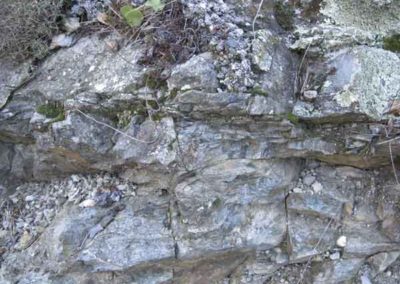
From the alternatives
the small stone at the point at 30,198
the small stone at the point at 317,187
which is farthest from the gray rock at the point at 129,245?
the small stone at the point at 317,187

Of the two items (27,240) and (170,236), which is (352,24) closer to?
(170,236)

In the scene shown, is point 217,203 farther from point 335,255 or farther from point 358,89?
point 358,89

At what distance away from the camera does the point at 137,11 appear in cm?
322

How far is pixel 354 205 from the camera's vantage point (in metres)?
3.37

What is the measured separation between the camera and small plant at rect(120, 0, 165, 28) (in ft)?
10.5

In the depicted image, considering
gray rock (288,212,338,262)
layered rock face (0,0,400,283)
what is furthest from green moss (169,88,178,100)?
gray rock (288,212,338,262)

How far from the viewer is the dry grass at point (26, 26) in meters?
3.38

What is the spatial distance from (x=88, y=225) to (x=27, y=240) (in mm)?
505

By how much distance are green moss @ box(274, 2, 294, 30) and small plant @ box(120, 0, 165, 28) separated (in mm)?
787

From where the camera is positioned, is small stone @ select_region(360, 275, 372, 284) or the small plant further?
small stone @ select_region(360, 275, 372, 284)

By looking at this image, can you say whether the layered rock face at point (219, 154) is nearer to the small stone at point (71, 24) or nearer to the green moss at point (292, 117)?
the green moss at point (292, 117)

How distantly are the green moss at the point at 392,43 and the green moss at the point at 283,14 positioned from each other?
0.63 meters

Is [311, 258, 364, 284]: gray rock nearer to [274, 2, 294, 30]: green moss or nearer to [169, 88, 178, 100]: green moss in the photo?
[169, 88, 178, 100]: green moss

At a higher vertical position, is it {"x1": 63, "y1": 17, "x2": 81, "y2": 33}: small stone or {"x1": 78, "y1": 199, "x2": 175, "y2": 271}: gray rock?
{"x1": 63, "y1": 17, "x2": 81, "y2": 33}: small stone
